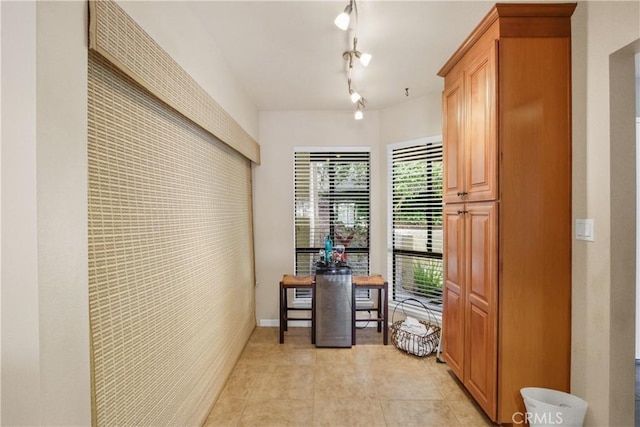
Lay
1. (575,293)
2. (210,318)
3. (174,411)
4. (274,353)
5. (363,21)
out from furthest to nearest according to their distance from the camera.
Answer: (274,353) < (210,318) < (363,21) < (575,293) < (174,411)

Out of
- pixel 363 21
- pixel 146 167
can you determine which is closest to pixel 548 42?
pixel 363 21

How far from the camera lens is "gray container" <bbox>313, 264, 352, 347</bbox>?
3146mm

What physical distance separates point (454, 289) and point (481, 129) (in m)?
1.25

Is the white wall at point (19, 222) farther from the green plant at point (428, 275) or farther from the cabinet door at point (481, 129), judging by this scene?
the green plant at point (428, 275)

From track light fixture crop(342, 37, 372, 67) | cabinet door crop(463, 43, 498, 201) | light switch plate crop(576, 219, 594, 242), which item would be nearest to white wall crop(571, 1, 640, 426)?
light switch plate crop(576, 219, 594, 242)

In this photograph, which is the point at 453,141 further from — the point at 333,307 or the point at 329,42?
the point at 333,307

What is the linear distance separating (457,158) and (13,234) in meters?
2.47

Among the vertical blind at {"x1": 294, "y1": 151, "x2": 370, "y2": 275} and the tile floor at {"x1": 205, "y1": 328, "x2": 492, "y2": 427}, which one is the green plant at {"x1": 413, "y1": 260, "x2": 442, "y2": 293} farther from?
the tile floor at {"x1": 205, "y1": 328, "x2": 492, "y2": 427}

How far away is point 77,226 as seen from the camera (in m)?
0.95

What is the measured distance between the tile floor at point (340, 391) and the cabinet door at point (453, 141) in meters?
1.56

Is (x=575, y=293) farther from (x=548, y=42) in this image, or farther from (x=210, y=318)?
(x=210, y=318)

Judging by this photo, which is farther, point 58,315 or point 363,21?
point 363,21

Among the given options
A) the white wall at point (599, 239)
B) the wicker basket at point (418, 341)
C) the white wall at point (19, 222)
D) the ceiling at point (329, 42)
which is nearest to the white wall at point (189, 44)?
the ceiling at point (329, 42)

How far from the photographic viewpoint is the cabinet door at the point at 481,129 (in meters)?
1.82
